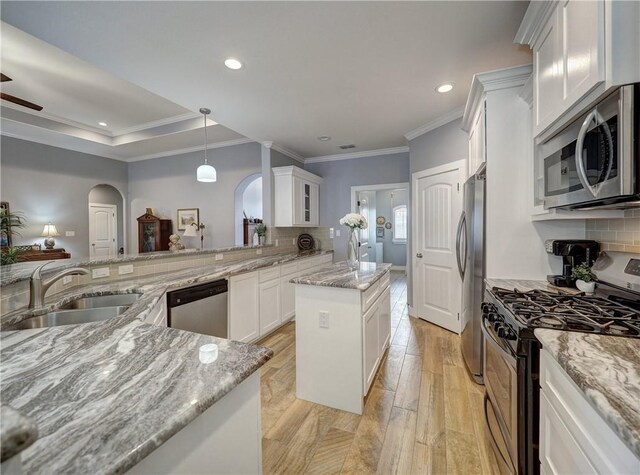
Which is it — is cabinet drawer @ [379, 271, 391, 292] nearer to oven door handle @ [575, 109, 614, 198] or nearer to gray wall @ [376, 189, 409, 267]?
oven door handle @ [575, 109, 614, 198]

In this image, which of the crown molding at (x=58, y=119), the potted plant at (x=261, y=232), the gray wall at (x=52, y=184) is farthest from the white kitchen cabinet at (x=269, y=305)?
the gray wall at (x=52, y=184)

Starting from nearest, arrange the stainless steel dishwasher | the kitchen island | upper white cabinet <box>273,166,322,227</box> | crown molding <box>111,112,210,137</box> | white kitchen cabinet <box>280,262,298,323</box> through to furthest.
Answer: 1. the kitchen island
2. the stainless steel dishwasher
3. white kitchen cabinet <box>280,262,298,323</box>
4. crown molding <box>111,112,210,137</box>
5. upper white cabinet <box>273,166,322,227</box>

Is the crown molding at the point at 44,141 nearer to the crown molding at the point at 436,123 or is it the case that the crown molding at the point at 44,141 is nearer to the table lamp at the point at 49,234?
the table lamp at the point at 49,234

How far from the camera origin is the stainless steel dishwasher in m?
2.12

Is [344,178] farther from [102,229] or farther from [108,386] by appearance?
[102,229]

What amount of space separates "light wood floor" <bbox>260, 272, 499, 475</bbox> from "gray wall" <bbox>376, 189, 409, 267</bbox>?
570 cm

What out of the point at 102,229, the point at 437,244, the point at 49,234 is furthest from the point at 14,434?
the point at 102,229

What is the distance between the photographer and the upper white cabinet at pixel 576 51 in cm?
102

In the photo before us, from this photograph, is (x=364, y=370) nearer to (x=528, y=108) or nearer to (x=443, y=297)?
(x=443, y=297)

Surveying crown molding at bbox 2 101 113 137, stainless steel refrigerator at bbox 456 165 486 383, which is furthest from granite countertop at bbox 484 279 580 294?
crown molding at bbox 2 101 113 137

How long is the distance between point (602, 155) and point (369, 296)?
1.46m

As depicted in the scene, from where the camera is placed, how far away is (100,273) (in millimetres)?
2123

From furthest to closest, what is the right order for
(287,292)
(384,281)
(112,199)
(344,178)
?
(112,199) → (344,178) → (287,292) → (384,281)

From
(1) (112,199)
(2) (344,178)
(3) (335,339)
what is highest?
(2) (344,178)
